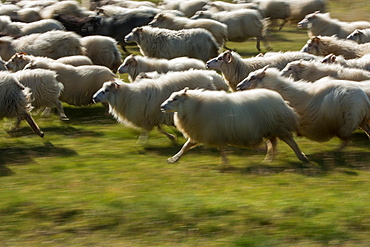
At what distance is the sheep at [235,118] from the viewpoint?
26.5 ft

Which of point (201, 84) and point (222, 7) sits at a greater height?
point (201, 84)

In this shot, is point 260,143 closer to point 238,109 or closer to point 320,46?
point 238,109

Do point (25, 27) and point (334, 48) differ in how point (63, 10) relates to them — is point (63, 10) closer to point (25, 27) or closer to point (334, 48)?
point (25, 27)

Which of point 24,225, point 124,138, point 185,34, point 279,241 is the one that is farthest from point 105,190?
point 185,34

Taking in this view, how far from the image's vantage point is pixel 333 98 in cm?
841

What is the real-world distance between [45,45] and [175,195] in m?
7.71

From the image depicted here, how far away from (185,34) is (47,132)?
532 centimetres

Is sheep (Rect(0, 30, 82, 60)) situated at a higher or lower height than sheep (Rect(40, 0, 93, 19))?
higher

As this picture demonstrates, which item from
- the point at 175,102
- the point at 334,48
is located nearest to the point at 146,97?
the point at 175,102

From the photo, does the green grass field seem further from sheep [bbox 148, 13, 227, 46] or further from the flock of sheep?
sheep [bbox 148, 13, 227, 46]

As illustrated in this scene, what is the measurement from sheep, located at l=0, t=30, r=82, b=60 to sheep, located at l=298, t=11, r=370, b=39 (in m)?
6.18

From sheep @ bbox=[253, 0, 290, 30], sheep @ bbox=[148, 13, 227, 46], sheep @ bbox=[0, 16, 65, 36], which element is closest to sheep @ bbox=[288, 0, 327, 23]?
sheep @ bbox=[253, 0, 290, 30]

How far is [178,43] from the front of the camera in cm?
1448

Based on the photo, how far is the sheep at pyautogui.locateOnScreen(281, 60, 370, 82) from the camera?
384 inches
